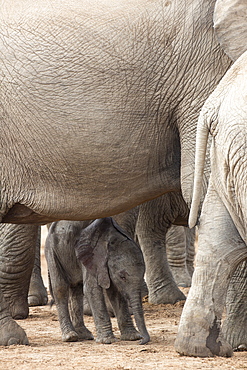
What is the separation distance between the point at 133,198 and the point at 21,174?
0.68 meters

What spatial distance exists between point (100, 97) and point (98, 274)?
1.01 metres

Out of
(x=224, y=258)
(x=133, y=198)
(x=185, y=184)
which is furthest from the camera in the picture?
(x=133, y=198)

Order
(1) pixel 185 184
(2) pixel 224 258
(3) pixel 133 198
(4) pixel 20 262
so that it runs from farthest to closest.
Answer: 1. (4) pixel 20 262
2. (3) pixel 133 198
3. (1) pixel 185 184
4. (2) pixel 224 258

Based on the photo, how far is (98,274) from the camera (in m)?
4.69

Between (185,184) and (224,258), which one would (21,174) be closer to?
(185,184)

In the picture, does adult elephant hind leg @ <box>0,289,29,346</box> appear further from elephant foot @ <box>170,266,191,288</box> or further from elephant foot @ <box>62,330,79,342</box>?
elephant foot @ <box>170,266,191,288</box>

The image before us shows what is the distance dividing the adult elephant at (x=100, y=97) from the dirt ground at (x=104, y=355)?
1.19 feet

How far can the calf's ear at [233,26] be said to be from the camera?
4258 mm

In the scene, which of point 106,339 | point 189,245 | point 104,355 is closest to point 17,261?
point 106,339

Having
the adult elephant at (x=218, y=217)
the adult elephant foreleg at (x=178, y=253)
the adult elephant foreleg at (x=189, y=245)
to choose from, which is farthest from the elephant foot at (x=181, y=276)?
the adult elephant at (x=218, y=217)

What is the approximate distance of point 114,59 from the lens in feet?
15.0

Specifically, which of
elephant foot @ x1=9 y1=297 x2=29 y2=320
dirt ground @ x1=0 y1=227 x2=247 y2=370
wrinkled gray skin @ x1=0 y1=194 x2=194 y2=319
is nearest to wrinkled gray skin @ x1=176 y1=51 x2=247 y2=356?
dirt ground @ x1=0 y1=227 x2=247 y2=370

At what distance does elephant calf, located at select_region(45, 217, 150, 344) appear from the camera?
4.63 metres

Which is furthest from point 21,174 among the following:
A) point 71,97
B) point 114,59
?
point 114,59
